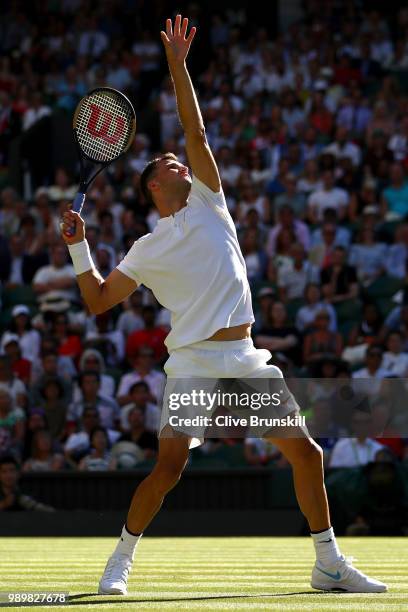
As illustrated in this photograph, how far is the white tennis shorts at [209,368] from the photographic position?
6203 millimetres

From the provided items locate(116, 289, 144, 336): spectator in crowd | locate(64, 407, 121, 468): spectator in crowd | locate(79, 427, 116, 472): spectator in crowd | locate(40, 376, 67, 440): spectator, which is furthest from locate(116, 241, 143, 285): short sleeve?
locate(116, 289, 144, 336): spectator in crowd

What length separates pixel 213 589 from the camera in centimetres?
629

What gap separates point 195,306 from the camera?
622cm

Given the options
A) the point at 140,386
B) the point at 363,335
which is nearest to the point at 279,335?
the point at 363,335

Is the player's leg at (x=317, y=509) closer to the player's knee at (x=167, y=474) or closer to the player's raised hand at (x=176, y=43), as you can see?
the player's knee at (x=167, y=474)

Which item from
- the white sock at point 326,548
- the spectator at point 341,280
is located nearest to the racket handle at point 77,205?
the white sock at point 326,548

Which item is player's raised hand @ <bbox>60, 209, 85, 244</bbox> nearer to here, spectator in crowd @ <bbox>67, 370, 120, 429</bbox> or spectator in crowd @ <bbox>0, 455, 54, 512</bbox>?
spectator in crowd @ <bbox>0, 455, 54, 512</bbox>

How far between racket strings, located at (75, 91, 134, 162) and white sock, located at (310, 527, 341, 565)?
7.05 feet

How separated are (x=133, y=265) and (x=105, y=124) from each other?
1069 millimetres

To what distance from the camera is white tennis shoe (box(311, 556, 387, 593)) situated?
609cm

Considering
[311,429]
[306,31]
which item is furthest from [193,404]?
[306,31]

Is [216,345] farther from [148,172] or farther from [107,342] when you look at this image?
[107,342]

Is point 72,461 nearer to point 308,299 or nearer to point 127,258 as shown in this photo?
point 308,299

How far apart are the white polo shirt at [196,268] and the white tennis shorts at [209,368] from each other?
0.19 feet
